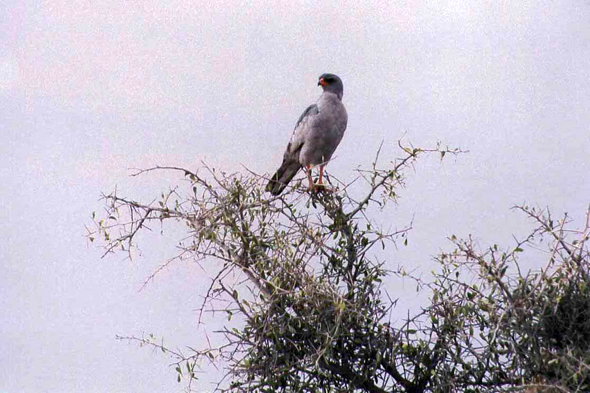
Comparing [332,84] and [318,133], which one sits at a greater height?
[332,84]

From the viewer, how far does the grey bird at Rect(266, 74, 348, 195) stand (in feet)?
21.7

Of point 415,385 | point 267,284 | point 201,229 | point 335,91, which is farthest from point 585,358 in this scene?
point 335,91

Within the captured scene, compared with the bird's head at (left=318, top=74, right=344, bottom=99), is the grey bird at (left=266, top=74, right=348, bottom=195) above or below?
below

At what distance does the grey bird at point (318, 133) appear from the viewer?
6602 mm

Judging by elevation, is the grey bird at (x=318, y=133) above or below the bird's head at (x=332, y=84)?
below

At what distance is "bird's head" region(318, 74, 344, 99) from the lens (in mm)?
6898

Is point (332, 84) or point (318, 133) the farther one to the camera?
point (332, 84)

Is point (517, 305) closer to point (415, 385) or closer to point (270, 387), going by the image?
point (415, 385)

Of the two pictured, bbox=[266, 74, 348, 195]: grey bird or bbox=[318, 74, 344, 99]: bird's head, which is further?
bbox=[318, 74, 344, 99]: bird's head

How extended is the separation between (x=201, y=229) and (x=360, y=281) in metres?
1.02

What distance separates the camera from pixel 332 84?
692 centimetres

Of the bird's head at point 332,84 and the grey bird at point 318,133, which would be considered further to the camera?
the bird's head at point 332,84

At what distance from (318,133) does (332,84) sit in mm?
563

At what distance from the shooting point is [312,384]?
15.7 ft
